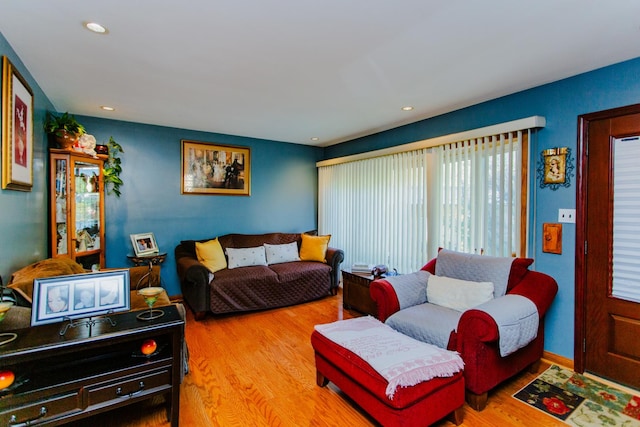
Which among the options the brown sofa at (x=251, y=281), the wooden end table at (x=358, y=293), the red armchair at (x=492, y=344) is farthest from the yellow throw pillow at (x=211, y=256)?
the red armchair at (x=492, y=344)

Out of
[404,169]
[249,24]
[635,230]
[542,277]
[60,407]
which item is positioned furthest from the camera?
[404,169]

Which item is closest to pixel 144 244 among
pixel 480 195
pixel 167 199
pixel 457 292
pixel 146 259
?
pixel 146 259

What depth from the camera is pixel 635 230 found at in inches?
88.0

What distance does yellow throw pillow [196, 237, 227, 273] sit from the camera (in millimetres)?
3922

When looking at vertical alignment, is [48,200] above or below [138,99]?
below

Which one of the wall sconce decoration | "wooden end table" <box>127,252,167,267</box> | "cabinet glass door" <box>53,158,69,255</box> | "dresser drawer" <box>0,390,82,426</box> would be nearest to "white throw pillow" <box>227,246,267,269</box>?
"wooden end table" <box>127,252,167,267</box>

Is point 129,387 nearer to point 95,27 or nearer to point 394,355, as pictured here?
point 394,355

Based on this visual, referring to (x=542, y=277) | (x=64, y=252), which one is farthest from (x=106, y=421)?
(x=542, y=277)

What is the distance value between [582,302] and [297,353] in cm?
240

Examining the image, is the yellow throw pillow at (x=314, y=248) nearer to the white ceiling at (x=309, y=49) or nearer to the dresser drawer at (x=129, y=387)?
the white ceiling at (x=309, y=49)

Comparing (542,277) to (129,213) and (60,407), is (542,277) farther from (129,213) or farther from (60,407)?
(129,213)

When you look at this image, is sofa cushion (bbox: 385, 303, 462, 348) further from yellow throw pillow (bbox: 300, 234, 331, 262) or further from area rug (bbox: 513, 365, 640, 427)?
yellow throw pillow (bbox: 300, 234, 331, 262)

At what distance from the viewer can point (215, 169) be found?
15.0 ft

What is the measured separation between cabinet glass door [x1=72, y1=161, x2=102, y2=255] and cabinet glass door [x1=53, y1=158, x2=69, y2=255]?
88mm
